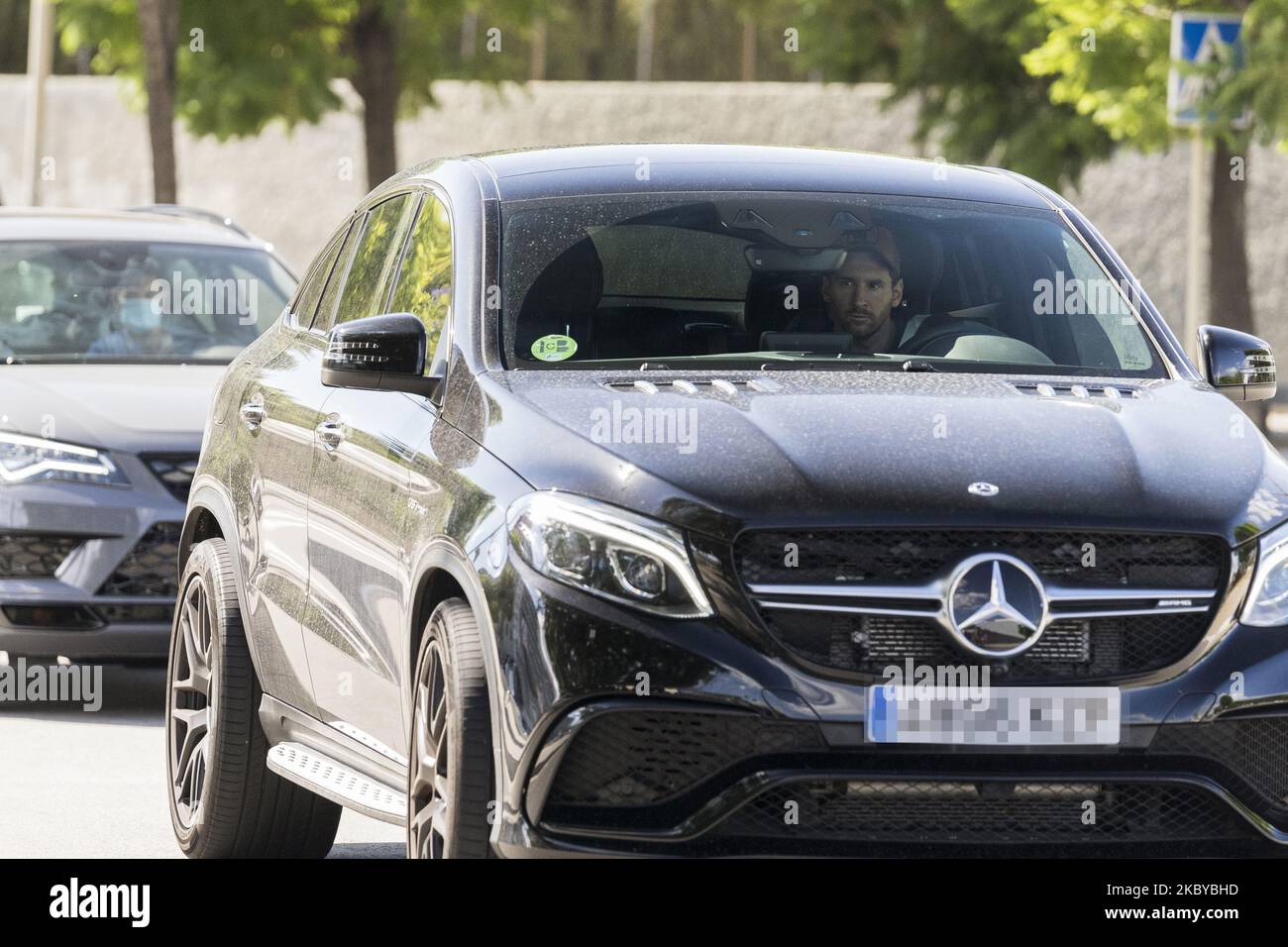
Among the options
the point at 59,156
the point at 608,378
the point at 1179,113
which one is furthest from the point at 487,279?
the point at 59,156

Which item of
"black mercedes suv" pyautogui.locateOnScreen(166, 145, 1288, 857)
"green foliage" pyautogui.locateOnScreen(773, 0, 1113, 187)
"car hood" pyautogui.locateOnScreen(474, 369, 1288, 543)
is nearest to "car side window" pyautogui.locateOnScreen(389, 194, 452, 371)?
"black mercedes suv" pyautogui.locateOnScreen(166, 145, 1288, 857)

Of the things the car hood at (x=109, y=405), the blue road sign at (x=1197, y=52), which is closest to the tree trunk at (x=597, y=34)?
the blue road sign at (x=1197, y=52)

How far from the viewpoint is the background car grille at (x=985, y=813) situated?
4.53 m

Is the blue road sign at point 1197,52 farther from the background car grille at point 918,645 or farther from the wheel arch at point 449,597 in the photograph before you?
the background car grille at point 918,645

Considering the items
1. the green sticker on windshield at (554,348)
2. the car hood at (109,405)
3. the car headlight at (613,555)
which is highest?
the green sticker on windshield at (554,348)

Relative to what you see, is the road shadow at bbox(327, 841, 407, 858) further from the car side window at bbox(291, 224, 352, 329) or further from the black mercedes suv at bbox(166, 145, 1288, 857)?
the car side window at bbox(291, 224, 352, 329)

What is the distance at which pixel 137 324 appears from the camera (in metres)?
11.3

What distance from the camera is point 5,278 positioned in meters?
11.5

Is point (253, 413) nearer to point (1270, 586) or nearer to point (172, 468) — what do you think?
point (172, 468)

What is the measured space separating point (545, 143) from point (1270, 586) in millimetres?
27709

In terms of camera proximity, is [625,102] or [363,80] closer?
[363,80]

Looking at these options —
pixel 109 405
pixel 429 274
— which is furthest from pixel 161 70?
pixel 429 274

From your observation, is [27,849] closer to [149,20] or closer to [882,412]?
[882,412]
